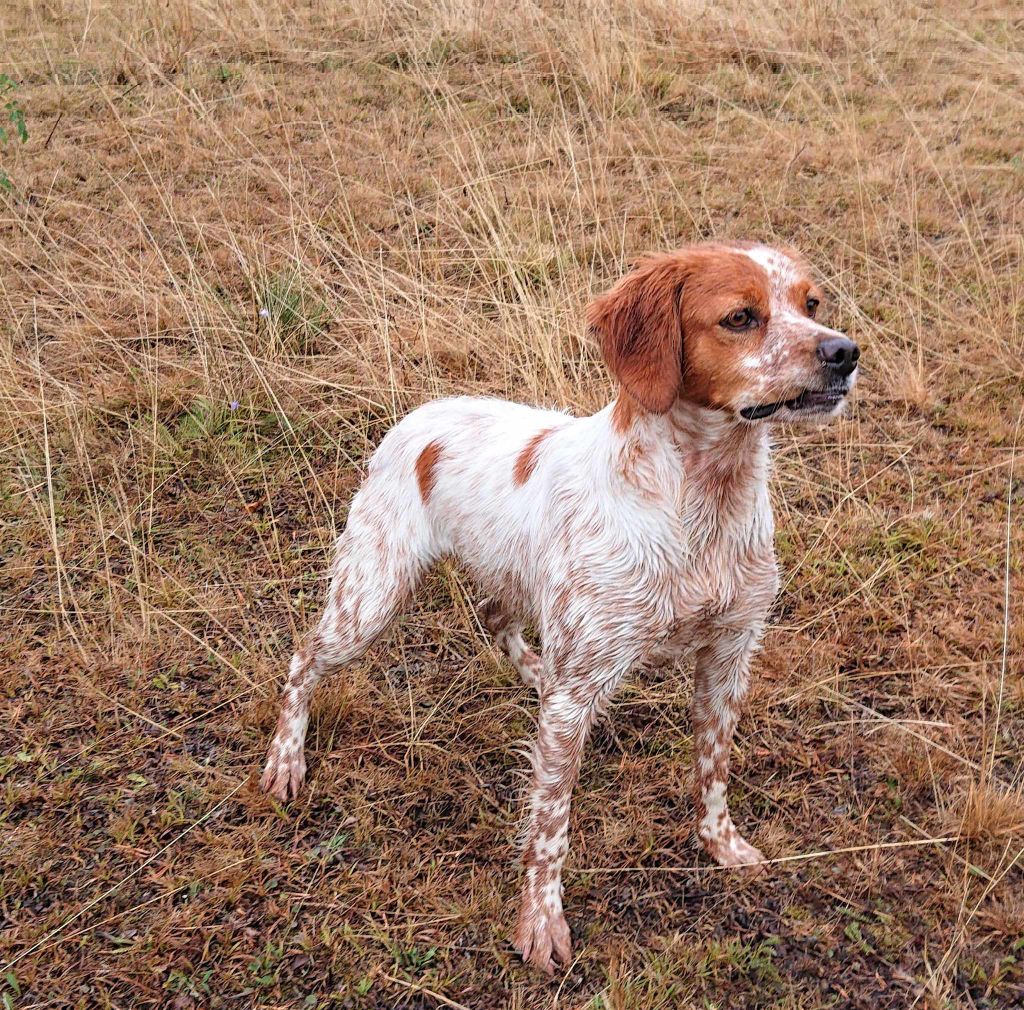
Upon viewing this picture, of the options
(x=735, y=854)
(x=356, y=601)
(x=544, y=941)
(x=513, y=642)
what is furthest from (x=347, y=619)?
(x=735, y=854)

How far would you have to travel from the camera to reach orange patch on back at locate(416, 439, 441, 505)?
2.85 m

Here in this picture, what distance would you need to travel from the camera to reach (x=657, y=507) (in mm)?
2275

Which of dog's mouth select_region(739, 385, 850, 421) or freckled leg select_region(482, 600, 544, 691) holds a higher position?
dog's mouth select_region(739, 385, 850, 421)

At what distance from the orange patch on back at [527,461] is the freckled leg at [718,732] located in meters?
0.65

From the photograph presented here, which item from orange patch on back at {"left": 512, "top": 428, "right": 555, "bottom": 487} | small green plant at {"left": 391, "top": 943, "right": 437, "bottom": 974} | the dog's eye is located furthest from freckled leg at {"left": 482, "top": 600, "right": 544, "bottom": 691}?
the dog's eye

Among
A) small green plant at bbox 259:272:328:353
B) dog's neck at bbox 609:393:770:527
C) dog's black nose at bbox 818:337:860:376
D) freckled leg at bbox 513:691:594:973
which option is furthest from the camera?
small green plant at bbox 259:272:328:353

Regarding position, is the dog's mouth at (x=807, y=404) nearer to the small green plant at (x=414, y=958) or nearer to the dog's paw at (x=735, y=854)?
the dog's paw at (x=735, y=854)

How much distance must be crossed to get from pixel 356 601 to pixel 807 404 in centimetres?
141

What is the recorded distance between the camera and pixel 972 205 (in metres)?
5.34

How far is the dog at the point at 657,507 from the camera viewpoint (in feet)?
7.17

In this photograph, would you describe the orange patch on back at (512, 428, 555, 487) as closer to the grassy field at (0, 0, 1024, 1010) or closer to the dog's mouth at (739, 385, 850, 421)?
the dog's mouth at (739, 385, 850, 421)

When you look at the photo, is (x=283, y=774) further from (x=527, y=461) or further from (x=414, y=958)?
(x=527, y=461)

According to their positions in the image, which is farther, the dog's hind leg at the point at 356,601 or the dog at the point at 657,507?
the dog's hind leg at the point at 356,601

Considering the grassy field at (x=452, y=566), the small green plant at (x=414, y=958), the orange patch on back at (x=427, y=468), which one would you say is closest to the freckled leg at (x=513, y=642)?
the grassy field at (x=452, y=566)
